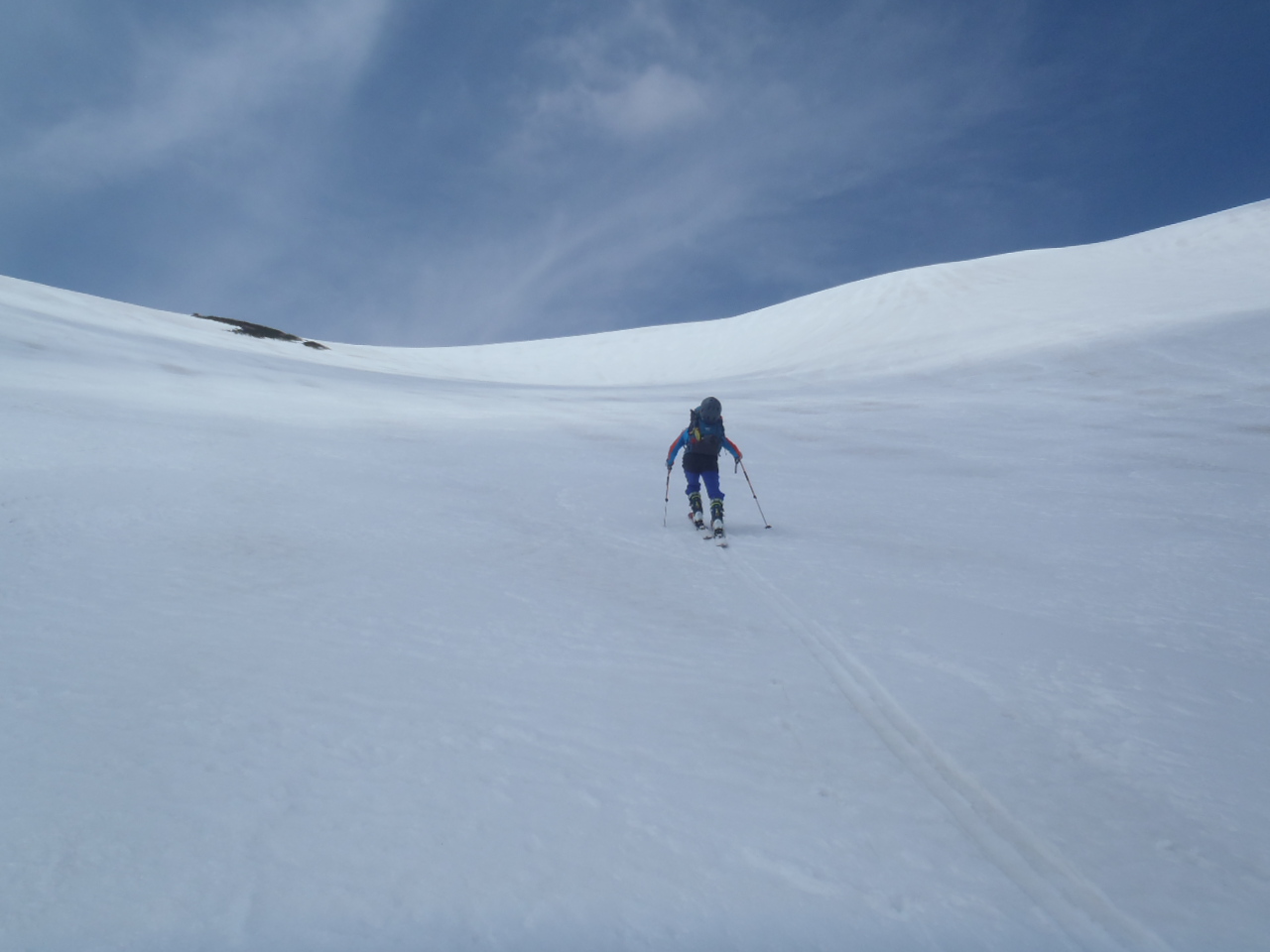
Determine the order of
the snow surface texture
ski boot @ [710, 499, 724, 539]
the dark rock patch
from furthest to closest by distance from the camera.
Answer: the dark rock patch, ski boot @ [710, 499, 724, 539], the snow surface texture

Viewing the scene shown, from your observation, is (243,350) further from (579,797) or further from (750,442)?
(579,797)

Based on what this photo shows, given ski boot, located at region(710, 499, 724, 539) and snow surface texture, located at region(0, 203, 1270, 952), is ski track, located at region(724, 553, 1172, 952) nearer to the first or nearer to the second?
snow surface texture, located at region(0, 203, 1270, 952)

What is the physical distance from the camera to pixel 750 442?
11984mm

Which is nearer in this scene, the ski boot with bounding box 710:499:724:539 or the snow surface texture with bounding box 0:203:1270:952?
the snow surface texture with bounding box 0:203:1270:952

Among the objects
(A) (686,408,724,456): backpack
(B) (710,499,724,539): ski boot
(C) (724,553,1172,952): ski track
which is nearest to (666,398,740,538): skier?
(A) (686,408,724,456): backpack

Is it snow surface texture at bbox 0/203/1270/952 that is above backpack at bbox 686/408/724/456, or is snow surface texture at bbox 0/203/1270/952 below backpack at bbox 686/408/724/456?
below

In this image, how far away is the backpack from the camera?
23.8 feet

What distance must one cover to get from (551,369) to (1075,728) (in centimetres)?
3271

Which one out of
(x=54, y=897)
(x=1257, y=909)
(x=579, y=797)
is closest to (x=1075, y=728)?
(x=1257, y=909)

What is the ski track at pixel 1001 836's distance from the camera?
2137 millimetres

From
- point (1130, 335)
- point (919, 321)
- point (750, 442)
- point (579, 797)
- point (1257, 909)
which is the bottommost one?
point (1257, 909)

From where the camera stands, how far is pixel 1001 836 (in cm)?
253

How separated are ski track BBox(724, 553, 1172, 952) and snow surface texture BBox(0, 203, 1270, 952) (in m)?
0.01

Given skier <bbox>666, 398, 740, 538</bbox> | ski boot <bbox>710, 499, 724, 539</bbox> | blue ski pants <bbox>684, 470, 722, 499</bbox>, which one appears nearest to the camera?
ski boot <bbox>710, 499, 724, 539</bbox>
